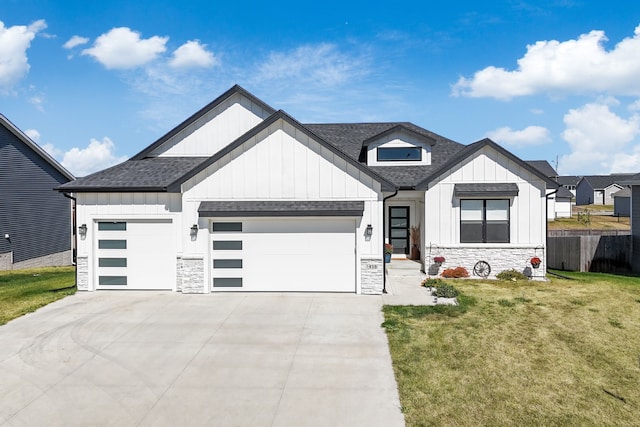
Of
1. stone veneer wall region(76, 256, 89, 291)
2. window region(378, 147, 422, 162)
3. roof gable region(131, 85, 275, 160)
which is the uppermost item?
roof gable region(131, 85, 275, 160)

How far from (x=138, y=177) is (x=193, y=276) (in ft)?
13.6

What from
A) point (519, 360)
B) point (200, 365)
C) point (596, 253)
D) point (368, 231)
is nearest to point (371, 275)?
point (368, 231)

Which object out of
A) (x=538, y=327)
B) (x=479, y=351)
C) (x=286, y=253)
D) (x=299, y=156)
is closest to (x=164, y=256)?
(x=286, y=253)

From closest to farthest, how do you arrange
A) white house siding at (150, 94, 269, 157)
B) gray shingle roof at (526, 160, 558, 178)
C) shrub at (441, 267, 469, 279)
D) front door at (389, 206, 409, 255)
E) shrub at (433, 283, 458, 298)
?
1. shrub at (433, 283, 458, 298)
2. shrub at (441, 267, 469, 279)
3. white house siding at (150, 94, 269, 157)
4. front door at (389, 206, 409, 255)
5. gray shingle roof at (526, 160, 558, 178)

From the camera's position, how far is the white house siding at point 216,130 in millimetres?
16750

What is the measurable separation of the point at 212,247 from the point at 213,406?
7523mm

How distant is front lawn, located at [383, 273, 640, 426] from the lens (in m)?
6.07

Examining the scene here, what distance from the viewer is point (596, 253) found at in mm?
18516

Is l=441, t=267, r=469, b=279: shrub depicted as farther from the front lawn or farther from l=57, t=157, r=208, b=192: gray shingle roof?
l=57, t=157, r=208, b=192: gray shingle roof

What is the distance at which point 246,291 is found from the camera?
13.2 metres

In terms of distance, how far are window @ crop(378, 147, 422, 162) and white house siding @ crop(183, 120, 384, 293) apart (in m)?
6.06

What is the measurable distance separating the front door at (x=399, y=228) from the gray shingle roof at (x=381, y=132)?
188cm

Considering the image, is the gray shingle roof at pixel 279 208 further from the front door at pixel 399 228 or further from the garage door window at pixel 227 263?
the front door at pixel 399 228

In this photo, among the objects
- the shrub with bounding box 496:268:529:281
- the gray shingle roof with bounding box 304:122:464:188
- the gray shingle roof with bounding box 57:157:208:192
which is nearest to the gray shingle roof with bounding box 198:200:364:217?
the gray shingle roof with bounding box 57:157:208:192
